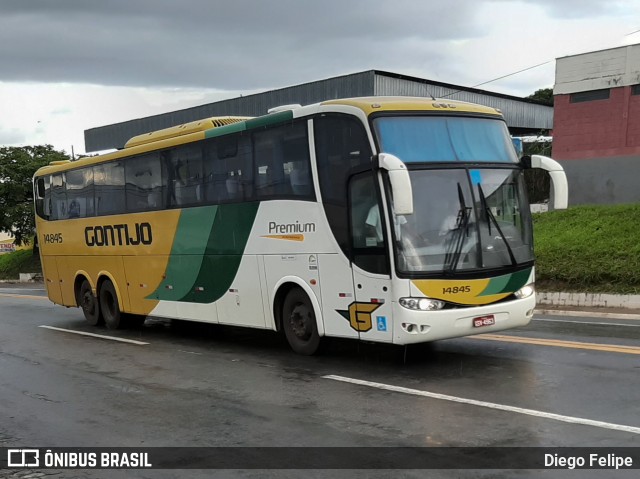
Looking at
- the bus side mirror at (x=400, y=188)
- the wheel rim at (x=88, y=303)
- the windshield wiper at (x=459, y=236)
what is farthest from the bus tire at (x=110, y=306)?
the bus side mirror at (x=400, y=188)

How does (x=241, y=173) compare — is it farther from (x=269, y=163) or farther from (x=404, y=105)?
(x=404, y=105)

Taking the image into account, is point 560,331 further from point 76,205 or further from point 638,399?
point 76,205

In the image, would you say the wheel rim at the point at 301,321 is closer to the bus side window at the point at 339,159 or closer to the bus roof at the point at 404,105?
the bus side window at the point at 339,159

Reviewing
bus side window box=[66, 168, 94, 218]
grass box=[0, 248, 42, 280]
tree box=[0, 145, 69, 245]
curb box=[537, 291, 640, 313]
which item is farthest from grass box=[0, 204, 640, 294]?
grass box=[0, 248, 42, 280]

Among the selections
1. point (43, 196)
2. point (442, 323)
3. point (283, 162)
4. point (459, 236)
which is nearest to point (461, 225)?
point (459, 236)

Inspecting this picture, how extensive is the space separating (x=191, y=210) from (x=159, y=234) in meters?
1.24

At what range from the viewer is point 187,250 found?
38.8ft

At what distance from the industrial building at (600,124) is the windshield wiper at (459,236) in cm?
1801

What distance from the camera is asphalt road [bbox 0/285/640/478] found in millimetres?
5910

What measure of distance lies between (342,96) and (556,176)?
2045 centimetres

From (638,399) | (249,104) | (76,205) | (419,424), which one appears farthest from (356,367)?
(249,104)

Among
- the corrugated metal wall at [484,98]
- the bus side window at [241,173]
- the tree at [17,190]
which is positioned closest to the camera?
→ the bus side window at [241,173]

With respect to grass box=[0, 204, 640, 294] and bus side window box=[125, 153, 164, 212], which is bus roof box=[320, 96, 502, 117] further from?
grass box=[0, 204, 640, 294]

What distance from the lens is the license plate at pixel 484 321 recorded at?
26.9 feet
